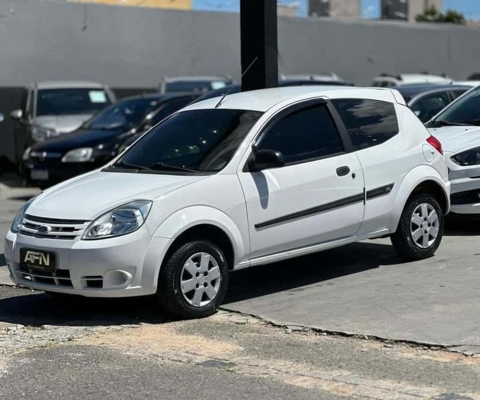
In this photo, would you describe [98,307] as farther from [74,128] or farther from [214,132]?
[74,128]

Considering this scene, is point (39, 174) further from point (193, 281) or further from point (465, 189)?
point (193, 281)

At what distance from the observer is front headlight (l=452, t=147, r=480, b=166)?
10414 millimetres

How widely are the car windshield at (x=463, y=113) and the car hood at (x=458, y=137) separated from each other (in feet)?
0.75

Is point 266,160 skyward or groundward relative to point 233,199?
skyward

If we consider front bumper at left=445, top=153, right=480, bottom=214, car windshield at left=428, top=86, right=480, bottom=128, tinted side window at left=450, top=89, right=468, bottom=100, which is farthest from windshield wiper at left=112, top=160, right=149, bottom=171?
tinted side window at left=450, top=89, right=468, bottom=100

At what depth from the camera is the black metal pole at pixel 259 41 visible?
10.1m

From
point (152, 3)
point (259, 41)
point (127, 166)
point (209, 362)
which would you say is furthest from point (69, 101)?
point (209, 362)

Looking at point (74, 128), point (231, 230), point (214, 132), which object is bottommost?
point (74, 128)

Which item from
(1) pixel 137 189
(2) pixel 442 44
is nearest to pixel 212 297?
(1) pixel 137 189

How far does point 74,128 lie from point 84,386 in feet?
43.0

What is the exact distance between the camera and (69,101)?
1942 cm

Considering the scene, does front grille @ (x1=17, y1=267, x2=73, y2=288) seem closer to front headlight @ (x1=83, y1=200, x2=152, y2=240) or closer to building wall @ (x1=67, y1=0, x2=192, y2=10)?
front headlight @ (x1=83, y1=200, x2=152, y2=240)

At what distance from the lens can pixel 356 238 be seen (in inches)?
335

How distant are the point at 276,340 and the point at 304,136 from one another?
2126mm
